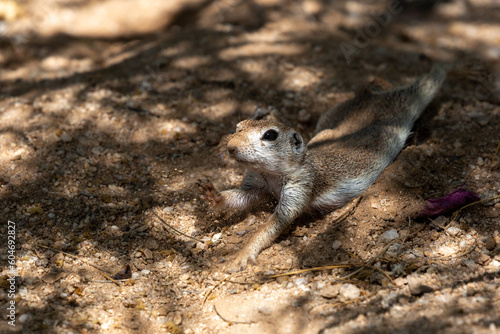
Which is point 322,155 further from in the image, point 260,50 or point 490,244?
point 260,50

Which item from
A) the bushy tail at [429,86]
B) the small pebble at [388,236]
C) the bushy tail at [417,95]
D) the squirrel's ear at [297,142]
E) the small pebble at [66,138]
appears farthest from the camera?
the bushy tail at [429,86]

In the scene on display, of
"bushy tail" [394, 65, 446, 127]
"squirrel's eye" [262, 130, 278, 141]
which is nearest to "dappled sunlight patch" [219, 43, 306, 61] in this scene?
"bushy tail" [394, 65, 446, 127]

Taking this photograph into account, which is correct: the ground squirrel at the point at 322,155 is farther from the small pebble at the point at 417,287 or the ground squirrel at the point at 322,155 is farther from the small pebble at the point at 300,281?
the small pebble at the point at 417,287

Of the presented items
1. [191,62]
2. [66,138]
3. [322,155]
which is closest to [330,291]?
[322,155]

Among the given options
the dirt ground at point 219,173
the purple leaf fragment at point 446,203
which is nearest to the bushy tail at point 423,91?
the dirt ground at point 219,173

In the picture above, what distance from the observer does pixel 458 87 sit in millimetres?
5152

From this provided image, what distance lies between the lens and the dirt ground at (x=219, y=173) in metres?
2.89

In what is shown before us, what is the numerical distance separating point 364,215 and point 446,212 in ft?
2.04

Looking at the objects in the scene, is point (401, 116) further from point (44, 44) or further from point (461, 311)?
point (44, 44)

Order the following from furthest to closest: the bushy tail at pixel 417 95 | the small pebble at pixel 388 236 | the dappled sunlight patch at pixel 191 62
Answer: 1. the dappled sunlight patch at pixel 191 62
2. the bushy tail at pixel 417 95
3. the small pebble at pixel 388 236

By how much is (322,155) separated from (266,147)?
768 mm

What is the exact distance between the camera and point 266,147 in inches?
132

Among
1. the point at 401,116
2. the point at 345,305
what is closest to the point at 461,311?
the point at 345,305

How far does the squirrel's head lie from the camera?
128 inches
